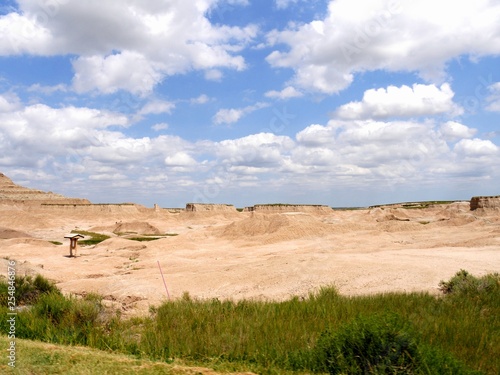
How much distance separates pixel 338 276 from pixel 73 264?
19159 mm

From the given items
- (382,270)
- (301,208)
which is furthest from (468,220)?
(301,208)

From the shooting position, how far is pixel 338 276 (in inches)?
602

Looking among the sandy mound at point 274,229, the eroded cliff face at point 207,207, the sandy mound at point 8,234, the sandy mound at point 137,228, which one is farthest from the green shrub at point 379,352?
the eroded cliff face at point 207,207

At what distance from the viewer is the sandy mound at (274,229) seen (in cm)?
4062

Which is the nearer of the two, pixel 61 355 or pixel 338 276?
pixel 61 355

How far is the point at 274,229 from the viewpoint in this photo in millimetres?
44406

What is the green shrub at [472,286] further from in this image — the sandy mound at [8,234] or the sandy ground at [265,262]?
the sandy mound at [8,234]

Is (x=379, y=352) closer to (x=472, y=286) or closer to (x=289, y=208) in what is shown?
(x=472, y=286)

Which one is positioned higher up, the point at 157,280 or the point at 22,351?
the point at 22,351

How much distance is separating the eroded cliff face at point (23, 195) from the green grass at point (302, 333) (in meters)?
99.7

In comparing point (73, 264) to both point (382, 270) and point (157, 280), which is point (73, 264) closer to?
point (157, 280)

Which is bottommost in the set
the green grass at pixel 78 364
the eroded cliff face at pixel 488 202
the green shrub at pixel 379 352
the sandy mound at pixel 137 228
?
the sandy mound at pixel 137 228

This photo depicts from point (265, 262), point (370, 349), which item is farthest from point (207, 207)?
point (370, 349)

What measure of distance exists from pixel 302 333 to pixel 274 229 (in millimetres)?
37648
